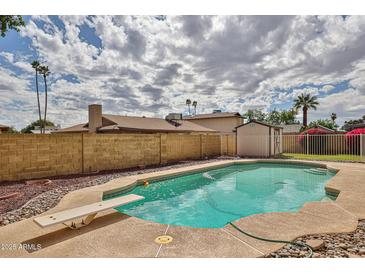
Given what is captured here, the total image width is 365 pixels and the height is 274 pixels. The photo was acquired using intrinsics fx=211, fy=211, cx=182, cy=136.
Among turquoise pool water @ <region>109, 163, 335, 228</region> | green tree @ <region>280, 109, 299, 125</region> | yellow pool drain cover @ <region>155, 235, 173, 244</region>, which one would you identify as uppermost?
green tree @ <region>280, 109, 299, 125</region>

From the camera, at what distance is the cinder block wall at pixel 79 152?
7.68 meters

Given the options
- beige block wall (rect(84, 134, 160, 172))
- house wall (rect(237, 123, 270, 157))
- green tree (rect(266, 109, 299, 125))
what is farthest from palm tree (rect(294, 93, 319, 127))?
beige block wall (rect(84, 134, 160, 172))

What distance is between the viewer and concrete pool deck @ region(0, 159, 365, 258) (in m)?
3.02

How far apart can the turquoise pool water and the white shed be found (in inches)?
228

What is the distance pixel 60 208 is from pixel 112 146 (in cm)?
595

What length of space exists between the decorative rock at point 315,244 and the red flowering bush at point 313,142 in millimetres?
17325

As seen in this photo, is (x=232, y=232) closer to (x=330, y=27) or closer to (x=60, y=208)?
(x=60, y=208)

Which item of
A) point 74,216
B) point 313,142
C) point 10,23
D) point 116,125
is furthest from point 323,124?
point 74,216

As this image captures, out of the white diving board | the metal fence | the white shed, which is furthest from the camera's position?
the white shed

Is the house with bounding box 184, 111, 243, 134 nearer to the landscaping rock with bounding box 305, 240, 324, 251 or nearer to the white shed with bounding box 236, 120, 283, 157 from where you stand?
the white shed with bounding box 236, 120, 283, 157

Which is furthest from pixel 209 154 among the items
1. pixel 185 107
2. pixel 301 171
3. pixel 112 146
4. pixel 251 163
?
pixel 185 107

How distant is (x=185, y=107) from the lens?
55.2 metres

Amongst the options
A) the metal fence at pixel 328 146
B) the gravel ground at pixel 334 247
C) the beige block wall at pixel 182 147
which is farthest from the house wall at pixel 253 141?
the gravel ground at pixel 334 247
